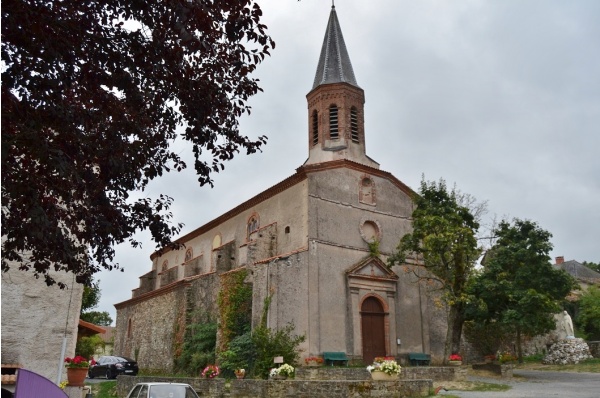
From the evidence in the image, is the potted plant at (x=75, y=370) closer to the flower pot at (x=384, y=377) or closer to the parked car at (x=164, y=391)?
the parked car at (x=164, y=391)

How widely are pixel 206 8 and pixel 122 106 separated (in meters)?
1.89

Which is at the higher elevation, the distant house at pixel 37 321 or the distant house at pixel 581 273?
the distant house at pixel 581 273

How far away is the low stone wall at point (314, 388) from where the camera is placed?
572 inches

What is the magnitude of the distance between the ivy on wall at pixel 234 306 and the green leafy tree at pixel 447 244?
705 cm

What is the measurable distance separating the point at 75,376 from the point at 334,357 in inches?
505

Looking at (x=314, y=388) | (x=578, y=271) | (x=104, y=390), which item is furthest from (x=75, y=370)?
(x=578, y=271)

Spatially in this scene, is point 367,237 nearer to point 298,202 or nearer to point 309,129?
point 298,202

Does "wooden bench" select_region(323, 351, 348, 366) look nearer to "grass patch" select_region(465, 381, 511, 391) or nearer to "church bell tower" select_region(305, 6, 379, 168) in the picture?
"grass patch" select_region(465, 381, 511, 391)

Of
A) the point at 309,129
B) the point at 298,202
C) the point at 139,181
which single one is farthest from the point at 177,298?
the point at 139,181

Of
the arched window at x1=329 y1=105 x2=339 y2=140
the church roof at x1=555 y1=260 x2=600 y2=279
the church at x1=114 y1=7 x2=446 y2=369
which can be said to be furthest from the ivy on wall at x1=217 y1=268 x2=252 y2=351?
the church roof at x1=555 y1=260 x2=600 y2=279

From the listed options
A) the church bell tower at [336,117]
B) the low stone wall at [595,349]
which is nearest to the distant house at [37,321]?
the church bell tower at [336,117]

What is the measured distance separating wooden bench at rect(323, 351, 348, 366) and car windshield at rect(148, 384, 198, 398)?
37.5 feet

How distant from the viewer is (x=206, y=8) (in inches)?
216

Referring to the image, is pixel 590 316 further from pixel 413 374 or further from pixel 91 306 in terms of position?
pixel 91 306
